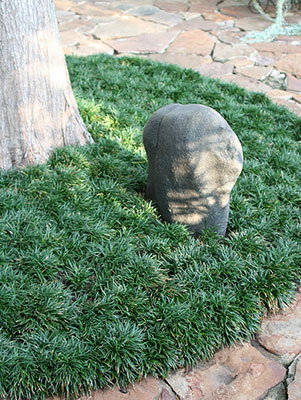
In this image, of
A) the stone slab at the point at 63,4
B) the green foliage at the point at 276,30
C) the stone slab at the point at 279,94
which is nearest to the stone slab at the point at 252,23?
the green foliage at the point at 276,30

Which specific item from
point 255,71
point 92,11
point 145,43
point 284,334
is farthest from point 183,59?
point 284,334

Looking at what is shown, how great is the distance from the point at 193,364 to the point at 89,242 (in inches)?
43.5

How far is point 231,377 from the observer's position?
2.68 meters

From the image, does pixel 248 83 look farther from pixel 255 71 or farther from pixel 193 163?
pixel 193 163

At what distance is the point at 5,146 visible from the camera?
381 centimetres

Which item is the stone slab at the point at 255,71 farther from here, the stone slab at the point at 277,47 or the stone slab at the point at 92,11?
the stone slab at the point at 92,11

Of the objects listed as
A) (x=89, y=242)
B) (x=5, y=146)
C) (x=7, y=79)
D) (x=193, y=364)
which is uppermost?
(x=7, y=79)

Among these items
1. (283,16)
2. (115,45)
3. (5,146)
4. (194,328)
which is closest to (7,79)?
(5,146)

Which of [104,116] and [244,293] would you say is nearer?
[244,293]

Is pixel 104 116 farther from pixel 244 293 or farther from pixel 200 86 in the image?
pixel 244 293

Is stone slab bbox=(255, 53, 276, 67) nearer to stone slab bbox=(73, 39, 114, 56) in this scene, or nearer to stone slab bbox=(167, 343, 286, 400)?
stone slab bbox=(73, 39, 114, 56)

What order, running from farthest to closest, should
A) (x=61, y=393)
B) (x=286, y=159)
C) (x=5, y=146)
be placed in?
(x=286, y=159), (x=5, y=146), (x=61, y=393)

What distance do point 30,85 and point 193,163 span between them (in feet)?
5.09

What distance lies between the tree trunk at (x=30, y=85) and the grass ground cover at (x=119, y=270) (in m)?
0.19
